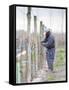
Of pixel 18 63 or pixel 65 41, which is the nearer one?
pixel 18 63

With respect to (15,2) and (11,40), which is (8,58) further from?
(15,2)

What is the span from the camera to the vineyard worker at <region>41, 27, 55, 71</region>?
205 centimetres

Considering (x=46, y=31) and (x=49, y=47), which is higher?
(x=46, y=31)

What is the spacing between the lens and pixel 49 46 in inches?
81.3

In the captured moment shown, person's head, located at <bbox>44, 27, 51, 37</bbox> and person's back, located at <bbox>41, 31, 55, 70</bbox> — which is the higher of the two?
person's head, located at <bbox>44, 27, 51, 37</bbox>

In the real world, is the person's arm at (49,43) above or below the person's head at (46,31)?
below

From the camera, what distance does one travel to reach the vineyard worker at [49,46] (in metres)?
2.05

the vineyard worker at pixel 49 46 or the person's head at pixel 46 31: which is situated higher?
the person's head at pixel 46 31

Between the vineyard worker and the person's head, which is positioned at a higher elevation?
the person's head
